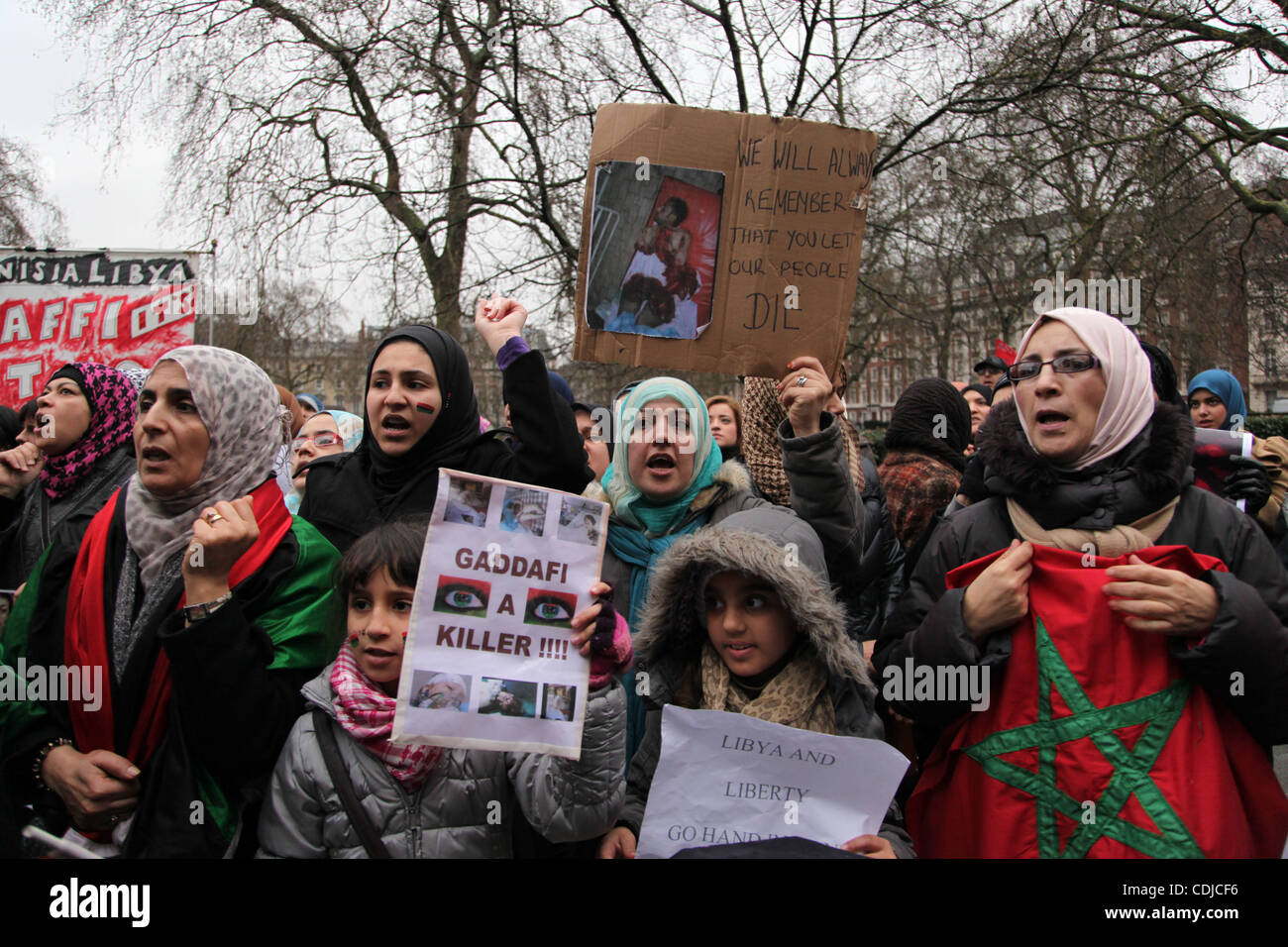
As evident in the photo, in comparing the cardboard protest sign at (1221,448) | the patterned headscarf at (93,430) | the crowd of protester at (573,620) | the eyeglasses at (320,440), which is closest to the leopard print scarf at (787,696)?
the crowd of protester at (573,620)

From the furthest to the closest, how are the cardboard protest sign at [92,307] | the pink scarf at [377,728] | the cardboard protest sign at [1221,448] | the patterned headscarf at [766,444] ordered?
the cardboard protest sign at [92,307] < the patterned headscarf at [766,444] < the cardboard protest sign at [1221,448] < the pink scarf at [377,728]

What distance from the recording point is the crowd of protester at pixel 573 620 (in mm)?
1960

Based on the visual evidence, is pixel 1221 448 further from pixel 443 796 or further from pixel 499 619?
pixel 443 796

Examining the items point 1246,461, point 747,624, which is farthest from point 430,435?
point 1246,461

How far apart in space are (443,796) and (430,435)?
3.39ft

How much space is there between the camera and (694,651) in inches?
95.9

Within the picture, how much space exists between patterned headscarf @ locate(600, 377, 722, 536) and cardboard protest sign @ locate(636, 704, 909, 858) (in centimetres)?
81

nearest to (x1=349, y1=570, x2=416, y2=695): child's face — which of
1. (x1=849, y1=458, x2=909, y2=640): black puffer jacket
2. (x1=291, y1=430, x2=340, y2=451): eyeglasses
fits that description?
(x1=849, y1=458, x2=909, y2=640): black puffer jacket

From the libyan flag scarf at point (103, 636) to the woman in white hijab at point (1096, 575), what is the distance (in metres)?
1.57

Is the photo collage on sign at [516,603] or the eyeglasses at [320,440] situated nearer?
the photo collage on sign at [516,603]

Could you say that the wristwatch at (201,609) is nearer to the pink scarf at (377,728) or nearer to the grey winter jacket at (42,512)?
the pink scarf at (377,728)

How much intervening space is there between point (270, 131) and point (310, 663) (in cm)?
833

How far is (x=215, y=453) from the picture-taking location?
2.30 m
